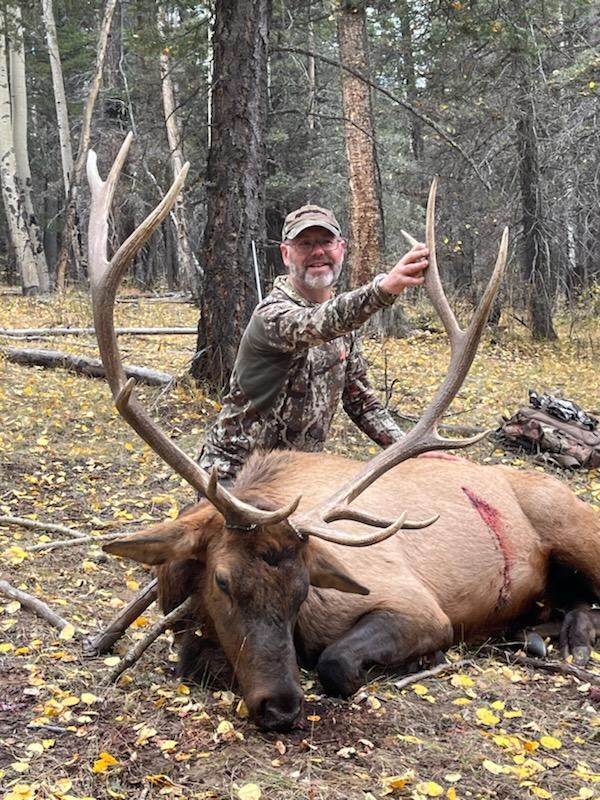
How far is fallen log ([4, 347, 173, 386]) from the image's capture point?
33.2 ft

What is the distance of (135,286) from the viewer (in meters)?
29.2

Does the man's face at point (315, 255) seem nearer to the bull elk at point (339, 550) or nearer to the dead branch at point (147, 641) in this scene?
the bull elk at point (339, 550)

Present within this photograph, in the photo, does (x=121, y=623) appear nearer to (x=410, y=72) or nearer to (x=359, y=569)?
(x=359, y=569)

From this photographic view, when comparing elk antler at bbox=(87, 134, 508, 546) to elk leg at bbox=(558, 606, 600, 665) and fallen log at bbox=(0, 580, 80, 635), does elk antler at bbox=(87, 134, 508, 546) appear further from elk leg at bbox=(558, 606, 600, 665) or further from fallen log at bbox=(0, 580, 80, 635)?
elk leg at bbox=(558, 606, 600, 665)

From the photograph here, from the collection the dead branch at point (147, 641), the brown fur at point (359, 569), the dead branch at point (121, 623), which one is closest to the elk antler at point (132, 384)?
the brown fur at point (359, 569)

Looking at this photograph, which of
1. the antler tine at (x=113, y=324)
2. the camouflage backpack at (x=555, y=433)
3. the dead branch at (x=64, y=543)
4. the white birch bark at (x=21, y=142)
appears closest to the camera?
the antler tine at (x=113, y=324)

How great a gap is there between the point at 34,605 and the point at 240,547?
145 centimetres

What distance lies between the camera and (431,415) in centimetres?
443

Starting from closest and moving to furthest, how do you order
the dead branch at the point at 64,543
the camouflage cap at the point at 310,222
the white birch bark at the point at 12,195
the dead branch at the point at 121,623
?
the dead branch at the point at 121,623
the camouflage cap at the point at 310,222
the dead branch at the point at 64,543
the white birch bark at the point at 12,195

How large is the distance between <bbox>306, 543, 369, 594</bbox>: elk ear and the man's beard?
183 centimetres

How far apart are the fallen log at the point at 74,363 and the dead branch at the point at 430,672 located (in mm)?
5693

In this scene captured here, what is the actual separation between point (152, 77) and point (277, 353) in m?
22.2

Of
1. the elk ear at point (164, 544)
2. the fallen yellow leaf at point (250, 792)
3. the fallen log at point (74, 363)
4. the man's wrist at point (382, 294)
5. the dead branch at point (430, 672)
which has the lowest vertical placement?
the dead branch at point (430, 672)

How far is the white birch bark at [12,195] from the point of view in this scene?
67.4ft
